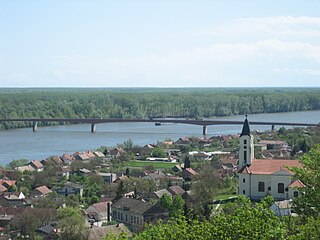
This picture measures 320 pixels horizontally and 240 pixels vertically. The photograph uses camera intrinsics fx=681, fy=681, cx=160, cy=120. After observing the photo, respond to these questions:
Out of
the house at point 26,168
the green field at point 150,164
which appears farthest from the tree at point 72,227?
the green field at point 150,164

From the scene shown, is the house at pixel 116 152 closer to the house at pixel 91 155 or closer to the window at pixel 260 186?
the house at pixel 91 155

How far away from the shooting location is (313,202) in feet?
19.5

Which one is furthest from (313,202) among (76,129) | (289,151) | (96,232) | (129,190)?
(76,129)

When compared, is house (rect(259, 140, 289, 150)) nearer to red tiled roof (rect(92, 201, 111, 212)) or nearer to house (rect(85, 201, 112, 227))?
red tiled roof (rect(92, 201, 111, 212))

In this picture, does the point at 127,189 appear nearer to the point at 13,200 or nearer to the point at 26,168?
the point at 13,200

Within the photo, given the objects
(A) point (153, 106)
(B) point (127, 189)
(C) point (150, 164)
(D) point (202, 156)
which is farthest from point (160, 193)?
(A) point (153, 106)

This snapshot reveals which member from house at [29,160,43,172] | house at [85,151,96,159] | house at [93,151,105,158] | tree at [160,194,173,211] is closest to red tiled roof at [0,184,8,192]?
house at [29,160,43,172]

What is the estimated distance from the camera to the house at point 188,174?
69.1ft

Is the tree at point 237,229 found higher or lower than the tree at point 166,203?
higher

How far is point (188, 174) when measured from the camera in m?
21.5

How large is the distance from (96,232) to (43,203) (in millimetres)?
4474

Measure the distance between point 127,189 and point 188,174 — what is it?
329 cm

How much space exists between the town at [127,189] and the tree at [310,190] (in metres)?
0.30

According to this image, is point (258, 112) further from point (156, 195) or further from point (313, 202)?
point (313, 202)
